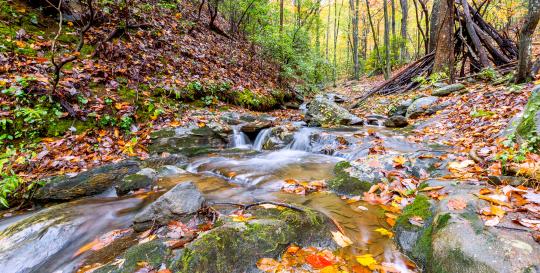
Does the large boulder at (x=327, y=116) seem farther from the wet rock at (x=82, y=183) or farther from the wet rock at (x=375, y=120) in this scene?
the wet rock at (x=82, y=183)

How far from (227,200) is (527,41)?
597 cm

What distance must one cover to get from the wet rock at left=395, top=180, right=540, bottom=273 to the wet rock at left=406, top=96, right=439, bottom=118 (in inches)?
209

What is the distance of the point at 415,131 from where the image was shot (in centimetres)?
610

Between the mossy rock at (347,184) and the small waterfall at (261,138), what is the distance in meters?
3.42

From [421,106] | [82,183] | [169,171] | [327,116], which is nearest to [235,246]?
[169,171]

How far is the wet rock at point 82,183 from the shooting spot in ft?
12.7

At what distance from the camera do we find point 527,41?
4.83 meters

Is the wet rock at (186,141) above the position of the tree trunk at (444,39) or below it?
below

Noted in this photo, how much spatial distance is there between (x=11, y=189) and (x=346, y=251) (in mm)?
4532

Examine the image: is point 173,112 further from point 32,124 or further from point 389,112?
point 389,112

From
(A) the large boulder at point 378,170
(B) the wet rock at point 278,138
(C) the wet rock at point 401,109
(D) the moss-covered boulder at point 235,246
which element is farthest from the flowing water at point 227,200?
(C) the wet rock at point 401,109

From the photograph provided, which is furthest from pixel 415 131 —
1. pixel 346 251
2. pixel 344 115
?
pixel 346 251

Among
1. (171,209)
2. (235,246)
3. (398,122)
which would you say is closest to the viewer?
(235,246)

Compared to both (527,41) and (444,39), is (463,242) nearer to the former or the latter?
(527,41)
